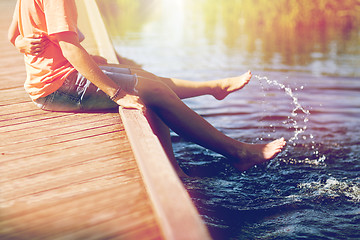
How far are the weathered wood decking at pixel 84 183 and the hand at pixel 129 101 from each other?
0.22 ft

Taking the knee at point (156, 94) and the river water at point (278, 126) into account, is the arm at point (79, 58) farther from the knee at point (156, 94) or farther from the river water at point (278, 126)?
the river water at point (278, 126)

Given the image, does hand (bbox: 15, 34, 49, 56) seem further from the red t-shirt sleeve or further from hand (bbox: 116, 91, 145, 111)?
hand (bbox: 116, 91, 145, 111)

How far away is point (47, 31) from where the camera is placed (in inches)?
97.1

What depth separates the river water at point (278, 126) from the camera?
103 inches

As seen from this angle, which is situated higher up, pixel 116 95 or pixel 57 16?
pixel 57 16

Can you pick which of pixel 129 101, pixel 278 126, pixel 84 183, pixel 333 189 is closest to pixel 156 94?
pixel 129 101

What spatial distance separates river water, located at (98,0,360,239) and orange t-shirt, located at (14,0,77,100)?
119 centimetres

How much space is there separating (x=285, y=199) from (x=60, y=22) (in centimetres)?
180

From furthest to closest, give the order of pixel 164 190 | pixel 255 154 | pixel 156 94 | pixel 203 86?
pixel 203 86 → pixel 255 154 → pixel 156 94 → pixel 164 190

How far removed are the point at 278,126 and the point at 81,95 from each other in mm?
2844

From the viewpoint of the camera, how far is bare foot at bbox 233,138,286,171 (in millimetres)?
2797

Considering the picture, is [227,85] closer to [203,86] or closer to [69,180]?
[203,86]

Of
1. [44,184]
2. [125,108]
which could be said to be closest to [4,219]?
[44,184]

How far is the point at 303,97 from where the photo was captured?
622 centimetres
